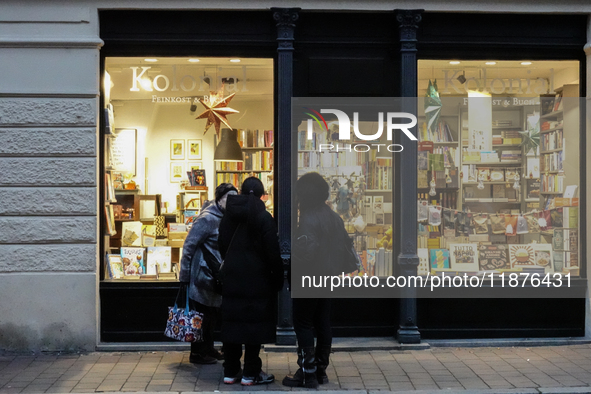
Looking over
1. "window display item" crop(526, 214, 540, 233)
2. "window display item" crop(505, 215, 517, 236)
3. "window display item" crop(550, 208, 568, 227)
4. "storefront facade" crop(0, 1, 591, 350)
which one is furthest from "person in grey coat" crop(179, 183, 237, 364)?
"window display item" crop(550, 208, 568, 227)

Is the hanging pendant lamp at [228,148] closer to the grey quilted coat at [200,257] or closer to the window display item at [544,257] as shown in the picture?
the grey quilted coat at [200,257]

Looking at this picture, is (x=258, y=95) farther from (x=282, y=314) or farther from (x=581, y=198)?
(x=581, y=198)

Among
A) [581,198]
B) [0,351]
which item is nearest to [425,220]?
[581,198]

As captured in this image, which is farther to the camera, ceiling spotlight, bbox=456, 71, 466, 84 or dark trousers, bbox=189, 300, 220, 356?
ceiling spotlight, bbox=456, 71, 466, 84

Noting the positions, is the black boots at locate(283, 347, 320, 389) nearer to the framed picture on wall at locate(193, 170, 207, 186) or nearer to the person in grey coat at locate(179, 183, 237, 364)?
the person in grey coat at locate(179, 183, 237, 364)

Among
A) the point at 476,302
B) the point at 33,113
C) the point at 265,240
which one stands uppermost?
the point at 33,113

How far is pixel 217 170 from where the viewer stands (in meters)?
8.86

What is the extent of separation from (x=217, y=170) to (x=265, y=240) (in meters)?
2.73

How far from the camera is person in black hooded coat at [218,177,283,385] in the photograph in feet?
20.8

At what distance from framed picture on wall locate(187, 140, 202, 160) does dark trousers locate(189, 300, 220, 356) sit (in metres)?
2.19

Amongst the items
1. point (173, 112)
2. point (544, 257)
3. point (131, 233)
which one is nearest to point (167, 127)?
point (173, 112)

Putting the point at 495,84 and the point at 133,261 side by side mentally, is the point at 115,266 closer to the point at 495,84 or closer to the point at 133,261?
the point at 133,261

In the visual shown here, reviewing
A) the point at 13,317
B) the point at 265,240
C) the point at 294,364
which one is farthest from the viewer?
the point at 13,317

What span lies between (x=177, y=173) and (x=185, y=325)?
2395mm
